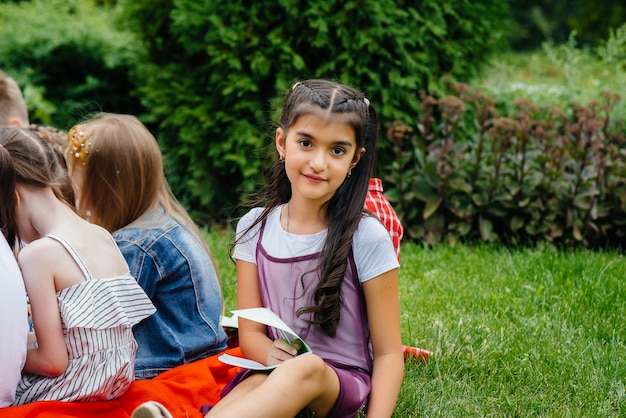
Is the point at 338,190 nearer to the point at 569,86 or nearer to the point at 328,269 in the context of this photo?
the point at 328,269

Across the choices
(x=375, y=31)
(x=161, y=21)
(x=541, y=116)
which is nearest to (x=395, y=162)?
(x=375, y=31)

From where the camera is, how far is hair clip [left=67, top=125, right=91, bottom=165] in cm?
304

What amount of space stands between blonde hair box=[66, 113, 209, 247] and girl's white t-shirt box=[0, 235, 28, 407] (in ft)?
2.59

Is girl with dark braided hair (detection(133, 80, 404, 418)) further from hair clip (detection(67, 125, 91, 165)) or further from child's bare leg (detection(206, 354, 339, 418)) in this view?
hair clip (detection(67, 125, 91, 165))

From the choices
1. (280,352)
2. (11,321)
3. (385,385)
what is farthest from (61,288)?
(385,385)

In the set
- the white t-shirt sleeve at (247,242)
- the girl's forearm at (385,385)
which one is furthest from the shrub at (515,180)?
the girl's forearm at (385,385)

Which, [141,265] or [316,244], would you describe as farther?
[141,265]

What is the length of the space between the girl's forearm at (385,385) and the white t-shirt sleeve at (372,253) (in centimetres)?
28

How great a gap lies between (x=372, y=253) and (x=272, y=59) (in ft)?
10.6

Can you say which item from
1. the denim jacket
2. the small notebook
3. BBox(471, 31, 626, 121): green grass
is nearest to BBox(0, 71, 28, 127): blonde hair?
the denim jacket

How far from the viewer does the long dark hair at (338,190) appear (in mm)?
2469

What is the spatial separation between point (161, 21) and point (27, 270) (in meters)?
3.99

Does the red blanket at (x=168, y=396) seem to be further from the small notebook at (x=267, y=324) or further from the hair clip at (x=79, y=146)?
the hair clip at (x=79, y=146)

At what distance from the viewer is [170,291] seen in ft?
9.68
